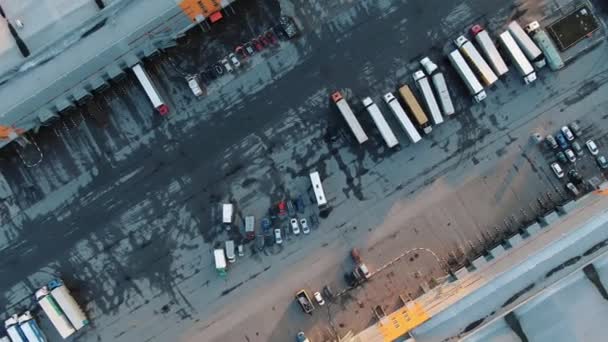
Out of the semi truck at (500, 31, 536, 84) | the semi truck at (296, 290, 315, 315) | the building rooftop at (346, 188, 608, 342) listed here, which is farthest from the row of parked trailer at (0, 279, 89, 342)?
the semi truck at (500, 31, 536, 84)

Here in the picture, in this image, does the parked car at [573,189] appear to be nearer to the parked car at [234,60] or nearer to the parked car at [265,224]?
the parked car at [265,224]

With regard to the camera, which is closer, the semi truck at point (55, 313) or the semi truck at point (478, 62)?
the semi truck at point (55, 313)

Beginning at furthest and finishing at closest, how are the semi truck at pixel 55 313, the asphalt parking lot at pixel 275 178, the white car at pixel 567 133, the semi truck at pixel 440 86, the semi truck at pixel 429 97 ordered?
the asphalt parking lot at pixel 275 178
the white car at pixel 567 133
the semi truck at pixel 440 86
the semi truck at pixel 429 97
the semi truck at pixel 55 313

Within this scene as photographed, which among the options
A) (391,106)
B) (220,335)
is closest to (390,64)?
(391,106)

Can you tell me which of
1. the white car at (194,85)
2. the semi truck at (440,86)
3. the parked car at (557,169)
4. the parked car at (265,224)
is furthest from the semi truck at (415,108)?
the white car at (194,85)

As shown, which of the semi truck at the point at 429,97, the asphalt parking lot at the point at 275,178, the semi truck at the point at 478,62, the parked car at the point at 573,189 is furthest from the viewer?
the asphalt parking lot at the point at 275,178

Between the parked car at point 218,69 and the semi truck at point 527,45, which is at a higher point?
the parked car at point 218,69

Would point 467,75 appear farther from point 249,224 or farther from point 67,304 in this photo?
point 67,304

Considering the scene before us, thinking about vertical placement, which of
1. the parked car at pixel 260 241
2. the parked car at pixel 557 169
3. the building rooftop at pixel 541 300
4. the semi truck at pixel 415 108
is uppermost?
the semi truck at pixel 415 108
